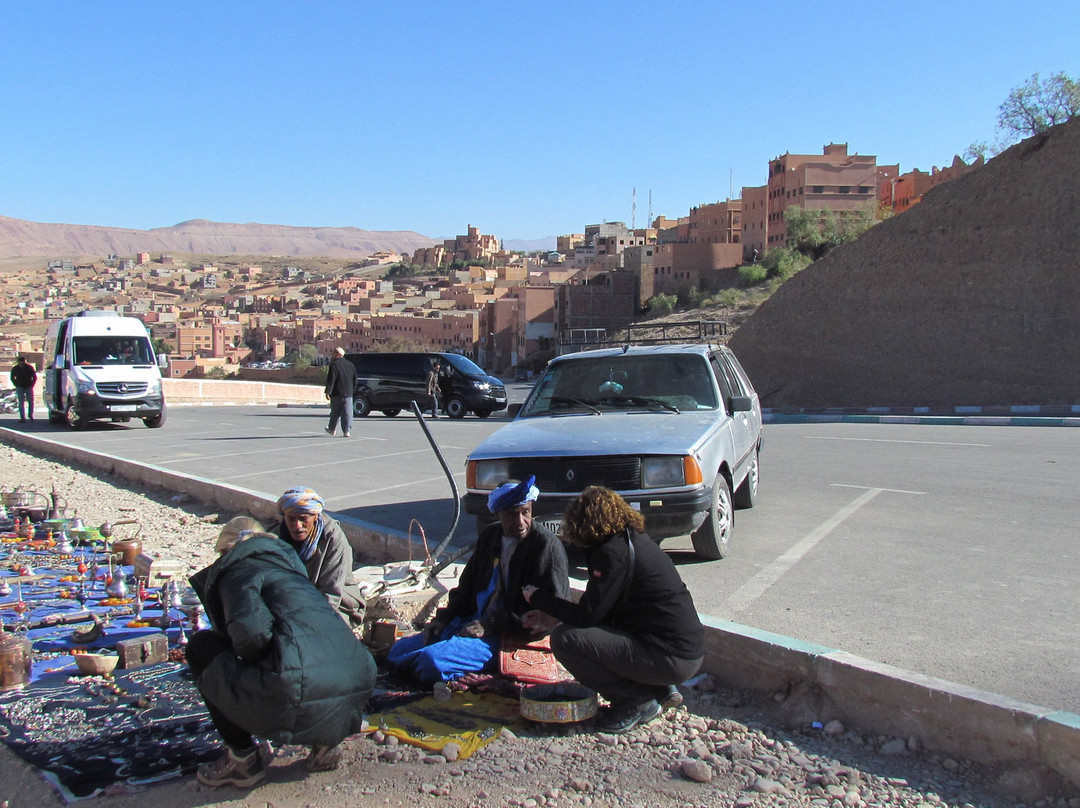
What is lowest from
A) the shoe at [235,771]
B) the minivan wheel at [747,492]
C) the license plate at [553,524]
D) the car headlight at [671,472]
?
the shoe at [235,771]

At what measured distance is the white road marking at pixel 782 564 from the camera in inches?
242

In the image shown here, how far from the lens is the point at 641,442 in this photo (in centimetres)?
695

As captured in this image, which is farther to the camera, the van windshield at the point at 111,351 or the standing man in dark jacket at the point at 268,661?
the van windshield at the point at 111,351

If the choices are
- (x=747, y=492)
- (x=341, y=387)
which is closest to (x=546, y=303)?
(x=341, y=387)

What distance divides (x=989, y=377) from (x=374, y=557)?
24.6m

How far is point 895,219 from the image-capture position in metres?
33.6

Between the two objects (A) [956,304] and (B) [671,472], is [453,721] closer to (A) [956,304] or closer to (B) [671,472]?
(B) [671,472]

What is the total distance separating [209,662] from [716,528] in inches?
165

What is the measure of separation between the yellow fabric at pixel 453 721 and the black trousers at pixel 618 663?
1.35 ft

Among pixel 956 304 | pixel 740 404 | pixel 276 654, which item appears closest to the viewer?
pixel 276 654

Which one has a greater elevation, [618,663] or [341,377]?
[341,377]

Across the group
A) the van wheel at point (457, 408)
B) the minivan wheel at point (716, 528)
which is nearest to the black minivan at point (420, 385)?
the van wheel at point (457, 408)

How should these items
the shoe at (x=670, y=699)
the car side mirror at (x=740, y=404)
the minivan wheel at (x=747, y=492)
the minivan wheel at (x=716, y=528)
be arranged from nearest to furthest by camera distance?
the shoe at (x=670, y=699)
the minivan wheel at (x=716, y=528)
the car side mirror at (x=740, y=404)
the minivan wheel at (x=747, y=492)

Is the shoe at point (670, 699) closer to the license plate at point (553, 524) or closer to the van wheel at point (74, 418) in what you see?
the license plate at point (553, 524)
